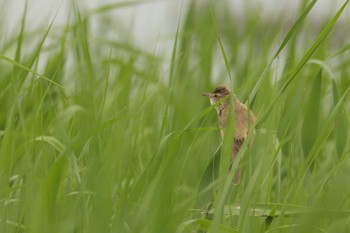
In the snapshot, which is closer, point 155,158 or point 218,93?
point 155,158

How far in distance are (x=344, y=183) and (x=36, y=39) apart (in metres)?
2.23

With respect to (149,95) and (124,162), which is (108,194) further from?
(149,95)

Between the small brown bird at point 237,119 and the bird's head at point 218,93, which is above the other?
the bird's head at point 218,93

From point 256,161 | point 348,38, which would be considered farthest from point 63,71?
point 256,161

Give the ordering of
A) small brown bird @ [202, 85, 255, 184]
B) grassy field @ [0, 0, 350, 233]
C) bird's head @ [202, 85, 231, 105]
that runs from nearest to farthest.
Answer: grassy field @ [0, 0, 350, 233]
small brown bird @ [202, 85, 255, 184]
bird's head @ [202, 85, 231, 105]

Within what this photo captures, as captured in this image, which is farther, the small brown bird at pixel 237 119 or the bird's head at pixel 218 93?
the bird's head at pixel 218 93

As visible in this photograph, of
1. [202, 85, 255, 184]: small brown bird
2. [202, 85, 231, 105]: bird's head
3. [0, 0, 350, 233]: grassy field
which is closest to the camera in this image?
[0, 0, 350, 233]: grassy field

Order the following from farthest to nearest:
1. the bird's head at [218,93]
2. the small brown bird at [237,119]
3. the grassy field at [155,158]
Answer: the bird's head at [218,93] < the small brown bird at [237,119] < the grassy field at [155,158]

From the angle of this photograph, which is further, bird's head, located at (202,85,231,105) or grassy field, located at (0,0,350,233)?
bird's head, located at (202,85,231,105)

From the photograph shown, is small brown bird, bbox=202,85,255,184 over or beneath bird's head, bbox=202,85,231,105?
beneath

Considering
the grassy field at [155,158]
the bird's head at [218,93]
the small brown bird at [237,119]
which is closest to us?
the grassy field at [155,158]

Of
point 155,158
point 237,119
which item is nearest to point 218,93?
point 237,119

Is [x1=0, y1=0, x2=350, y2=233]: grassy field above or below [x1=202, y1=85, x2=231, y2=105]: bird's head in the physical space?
below

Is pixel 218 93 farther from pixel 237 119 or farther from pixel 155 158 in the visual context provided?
pixel 155 158
